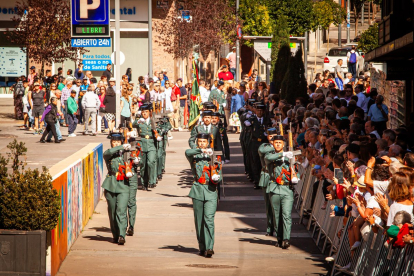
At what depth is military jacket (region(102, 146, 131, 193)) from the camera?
480 inches

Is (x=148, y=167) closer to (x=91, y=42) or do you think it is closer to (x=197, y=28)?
(x=91, y=42)

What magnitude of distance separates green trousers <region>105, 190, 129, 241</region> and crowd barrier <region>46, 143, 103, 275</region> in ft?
1.91

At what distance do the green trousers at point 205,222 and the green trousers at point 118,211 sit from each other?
1.33 meters

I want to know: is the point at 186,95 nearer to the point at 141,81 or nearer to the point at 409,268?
the point at 141,81

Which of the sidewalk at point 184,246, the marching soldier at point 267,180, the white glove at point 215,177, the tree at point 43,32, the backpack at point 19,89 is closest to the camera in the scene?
the sidewalk at point 184,246

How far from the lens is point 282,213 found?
11.9 m

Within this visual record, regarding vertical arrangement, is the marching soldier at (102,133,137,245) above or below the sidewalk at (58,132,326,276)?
above

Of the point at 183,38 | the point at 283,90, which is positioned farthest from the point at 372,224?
the point at 183,38

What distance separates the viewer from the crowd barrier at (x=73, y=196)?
1042 centimetres

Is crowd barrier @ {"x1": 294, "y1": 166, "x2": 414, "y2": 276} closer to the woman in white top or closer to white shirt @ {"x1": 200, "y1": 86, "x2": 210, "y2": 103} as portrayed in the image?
the woman in white top

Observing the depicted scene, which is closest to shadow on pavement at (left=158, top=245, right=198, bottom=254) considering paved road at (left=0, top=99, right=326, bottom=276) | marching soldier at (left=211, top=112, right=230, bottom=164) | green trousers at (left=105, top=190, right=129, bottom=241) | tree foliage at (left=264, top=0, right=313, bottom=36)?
paved road at (left=0, top=99, right=326, bottom=276)

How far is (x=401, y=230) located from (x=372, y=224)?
1229 mm

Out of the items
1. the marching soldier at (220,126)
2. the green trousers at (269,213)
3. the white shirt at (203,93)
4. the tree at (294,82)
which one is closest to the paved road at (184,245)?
the green trousers at (269,213)

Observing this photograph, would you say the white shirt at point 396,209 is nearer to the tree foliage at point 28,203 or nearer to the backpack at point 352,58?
the tree foliage at point 28,203
